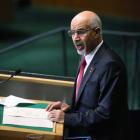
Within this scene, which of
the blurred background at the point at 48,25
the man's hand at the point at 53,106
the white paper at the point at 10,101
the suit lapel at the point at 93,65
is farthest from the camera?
the blurred background at the point at 48,25

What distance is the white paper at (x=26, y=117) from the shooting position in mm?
3115

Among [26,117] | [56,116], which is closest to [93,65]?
[56,116]

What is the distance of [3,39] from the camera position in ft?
32.1

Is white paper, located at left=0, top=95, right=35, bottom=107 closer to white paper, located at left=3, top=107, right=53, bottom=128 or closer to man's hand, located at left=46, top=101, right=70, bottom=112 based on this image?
white paper, located at left=3, top=107, right=53, bottom=128

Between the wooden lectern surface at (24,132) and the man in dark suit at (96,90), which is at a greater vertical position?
the man in dark suit at (96,90)

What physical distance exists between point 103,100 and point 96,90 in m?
0.10

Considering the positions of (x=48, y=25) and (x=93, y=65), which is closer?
(x=93, y=65)

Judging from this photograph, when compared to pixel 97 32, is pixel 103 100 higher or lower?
lower

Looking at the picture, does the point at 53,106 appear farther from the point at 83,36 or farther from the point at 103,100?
→ the point at 83,36

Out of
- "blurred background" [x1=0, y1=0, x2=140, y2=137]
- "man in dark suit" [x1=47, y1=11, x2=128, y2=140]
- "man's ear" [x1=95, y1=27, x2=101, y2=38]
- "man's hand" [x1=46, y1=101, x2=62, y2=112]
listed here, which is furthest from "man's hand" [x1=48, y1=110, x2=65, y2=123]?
"blurred background" [x1=0, y1=0, x2=140, y2=137]

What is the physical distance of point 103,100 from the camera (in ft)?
9.78

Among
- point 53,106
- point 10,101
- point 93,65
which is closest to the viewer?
point 93,65

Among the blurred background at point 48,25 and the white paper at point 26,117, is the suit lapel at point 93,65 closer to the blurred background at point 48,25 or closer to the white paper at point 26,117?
the white paper at point 26,117

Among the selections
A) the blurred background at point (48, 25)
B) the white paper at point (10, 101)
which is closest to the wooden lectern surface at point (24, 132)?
the white paper at point (10, 101)
